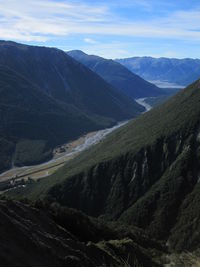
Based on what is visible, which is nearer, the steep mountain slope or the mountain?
the steep mountain slope

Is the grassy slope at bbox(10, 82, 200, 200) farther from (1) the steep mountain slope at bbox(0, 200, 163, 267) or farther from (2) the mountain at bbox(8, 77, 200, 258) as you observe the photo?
(1) the steep mountain slope at bbox(0, 200, 163, 267)

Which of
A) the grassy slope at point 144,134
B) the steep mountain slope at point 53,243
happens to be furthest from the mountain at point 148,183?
the steep mountain slope at point 53,243

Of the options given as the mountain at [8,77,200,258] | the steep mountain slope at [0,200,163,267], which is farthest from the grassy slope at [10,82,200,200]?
the steep mountain slope at [0,200,163,267]

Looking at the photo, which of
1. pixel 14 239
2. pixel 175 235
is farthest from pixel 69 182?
pixel 14 239

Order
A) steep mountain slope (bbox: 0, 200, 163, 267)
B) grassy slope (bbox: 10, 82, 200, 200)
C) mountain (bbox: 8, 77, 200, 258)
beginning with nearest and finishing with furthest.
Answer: steep mountain slope (bbox: 0, 200, 163, 267), mountain (bbox: 8, 77, 200, 258), grassy slope (bbox: 10, 82, 200, 200)

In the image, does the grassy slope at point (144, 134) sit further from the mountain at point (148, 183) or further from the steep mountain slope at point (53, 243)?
the steep mountain slope at point (53, 243)

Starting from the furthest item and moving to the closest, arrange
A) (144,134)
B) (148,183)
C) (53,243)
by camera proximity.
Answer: (144,134)
(148,183)
(53,243)

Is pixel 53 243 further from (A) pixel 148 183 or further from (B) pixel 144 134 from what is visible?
(B) pixel 144 134

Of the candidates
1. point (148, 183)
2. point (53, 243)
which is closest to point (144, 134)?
point (148, 183)
